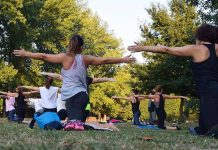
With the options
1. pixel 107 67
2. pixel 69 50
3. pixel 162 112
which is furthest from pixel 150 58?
pixel 69 50

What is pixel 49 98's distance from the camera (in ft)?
42.2

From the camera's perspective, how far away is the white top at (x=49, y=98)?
12852 mm

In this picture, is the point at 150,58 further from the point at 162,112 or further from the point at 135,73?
the point at 162,112

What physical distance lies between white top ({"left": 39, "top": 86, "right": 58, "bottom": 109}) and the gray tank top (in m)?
3.62

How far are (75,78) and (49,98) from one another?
3831 millimetres

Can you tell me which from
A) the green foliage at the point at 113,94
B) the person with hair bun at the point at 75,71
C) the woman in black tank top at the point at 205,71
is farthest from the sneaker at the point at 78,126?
the green foliage at the point at 113,94

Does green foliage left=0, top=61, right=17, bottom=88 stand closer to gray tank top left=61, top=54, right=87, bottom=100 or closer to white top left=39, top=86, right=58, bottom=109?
white top left=39, top=86, right=58, bottom=109

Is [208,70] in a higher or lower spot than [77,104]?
higher

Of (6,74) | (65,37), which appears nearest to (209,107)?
(6,74)

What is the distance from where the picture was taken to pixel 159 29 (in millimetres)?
41000

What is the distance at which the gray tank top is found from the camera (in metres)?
9.22

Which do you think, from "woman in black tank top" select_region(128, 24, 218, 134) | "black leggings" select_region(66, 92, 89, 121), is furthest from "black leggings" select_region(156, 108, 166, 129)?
"woman in black tank top" select_region(128, 24, 218, 134)

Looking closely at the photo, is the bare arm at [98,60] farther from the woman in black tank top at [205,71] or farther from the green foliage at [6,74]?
the green foliage at [6,74]

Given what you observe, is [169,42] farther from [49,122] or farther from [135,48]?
[135,48]
